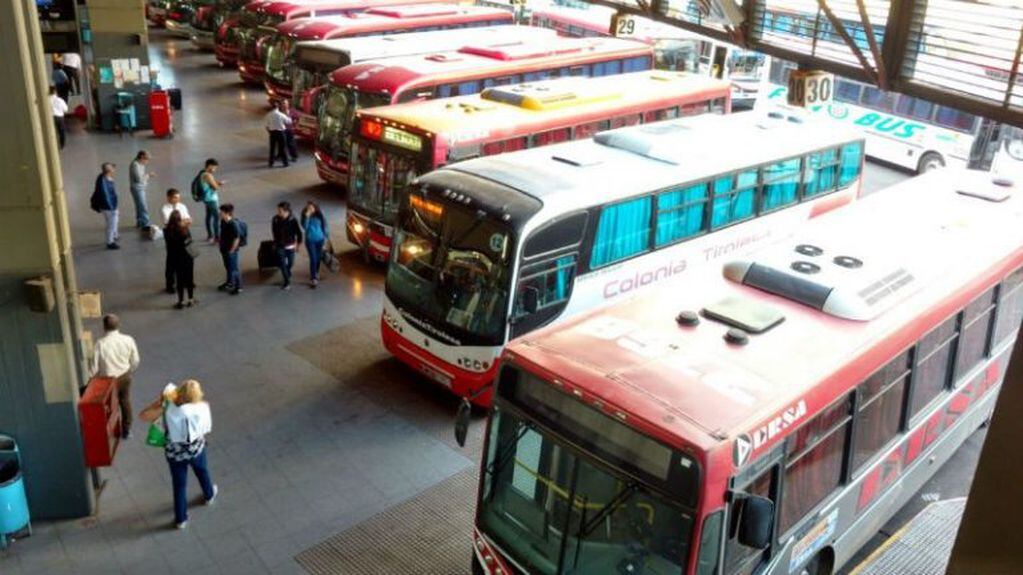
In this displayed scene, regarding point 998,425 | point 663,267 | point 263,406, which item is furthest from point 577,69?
point 998,425

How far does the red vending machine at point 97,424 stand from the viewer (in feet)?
26.7

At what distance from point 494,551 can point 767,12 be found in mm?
6882

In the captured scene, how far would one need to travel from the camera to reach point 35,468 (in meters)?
8.15

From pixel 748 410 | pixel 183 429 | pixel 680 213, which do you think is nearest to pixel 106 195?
pixel 183 429

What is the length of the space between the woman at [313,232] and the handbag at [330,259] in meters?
0.35

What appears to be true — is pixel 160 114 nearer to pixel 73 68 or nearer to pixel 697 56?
pixel 73 68

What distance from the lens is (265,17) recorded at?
27141mm

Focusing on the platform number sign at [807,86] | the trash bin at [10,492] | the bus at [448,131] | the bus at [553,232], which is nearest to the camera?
the trash bin at [10,492]

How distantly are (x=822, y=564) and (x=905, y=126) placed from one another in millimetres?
16601

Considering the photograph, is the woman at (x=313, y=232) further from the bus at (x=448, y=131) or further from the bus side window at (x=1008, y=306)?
the bus side window at (x=1008, y=306)

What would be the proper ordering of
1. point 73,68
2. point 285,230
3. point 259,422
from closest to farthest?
point 259,422 → point 285,230 → point 73,68

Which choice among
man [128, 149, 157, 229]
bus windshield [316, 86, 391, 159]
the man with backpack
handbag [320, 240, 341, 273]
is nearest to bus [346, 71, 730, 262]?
handbag [320, 240, 341, 273]

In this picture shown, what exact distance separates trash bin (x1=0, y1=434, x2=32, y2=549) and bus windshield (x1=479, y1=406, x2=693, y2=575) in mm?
4313

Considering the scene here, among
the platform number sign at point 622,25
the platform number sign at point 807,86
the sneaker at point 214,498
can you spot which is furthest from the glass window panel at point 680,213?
the sneaker at point 214,498
